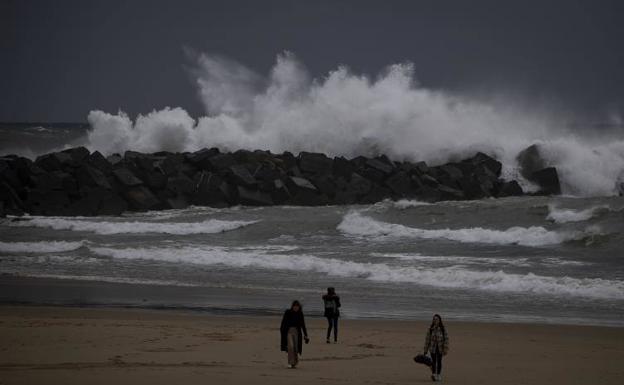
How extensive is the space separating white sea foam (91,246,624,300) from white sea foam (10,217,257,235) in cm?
281

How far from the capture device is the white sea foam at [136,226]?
69.3 feet

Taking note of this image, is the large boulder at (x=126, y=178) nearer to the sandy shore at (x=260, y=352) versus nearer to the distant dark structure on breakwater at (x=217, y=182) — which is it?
the distant dark structure on breakwater at (x=217, y=182)

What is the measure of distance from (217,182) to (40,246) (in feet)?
24.1

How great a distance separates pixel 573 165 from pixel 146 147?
15.9 meters

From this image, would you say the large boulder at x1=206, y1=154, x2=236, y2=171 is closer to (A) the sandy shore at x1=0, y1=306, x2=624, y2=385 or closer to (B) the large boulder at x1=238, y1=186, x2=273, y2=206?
(B) the large boulder at x1=238, y1=186, x2=273, y2=206

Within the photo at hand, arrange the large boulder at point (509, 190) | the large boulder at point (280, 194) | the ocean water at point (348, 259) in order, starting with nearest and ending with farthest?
1. the ocean water at point (348, 259)
2. the large boulder at point (280, 194)
3. the large boulder at point (509, 190)

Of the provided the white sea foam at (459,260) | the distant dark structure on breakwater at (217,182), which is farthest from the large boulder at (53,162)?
the white sea foam at (459,260)

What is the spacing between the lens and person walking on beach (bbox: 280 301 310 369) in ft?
26.3

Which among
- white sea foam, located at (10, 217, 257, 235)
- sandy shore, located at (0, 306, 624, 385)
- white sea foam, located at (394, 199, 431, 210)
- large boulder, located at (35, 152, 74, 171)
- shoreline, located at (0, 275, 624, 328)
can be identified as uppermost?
large boulder, located at (35, 152, 74, 171)

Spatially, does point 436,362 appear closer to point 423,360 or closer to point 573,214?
point 423,360

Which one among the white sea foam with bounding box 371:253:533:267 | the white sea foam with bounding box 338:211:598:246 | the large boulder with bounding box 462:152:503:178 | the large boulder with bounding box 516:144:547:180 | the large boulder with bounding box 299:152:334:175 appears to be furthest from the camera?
the large boulder with bounding box 516:144:547:180

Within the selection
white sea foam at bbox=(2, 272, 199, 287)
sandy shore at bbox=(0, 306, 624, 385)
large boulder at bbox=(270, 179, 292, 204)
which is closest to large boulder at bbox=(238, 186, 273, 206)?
large boulder at bbox=(270, 179, 292, 204)

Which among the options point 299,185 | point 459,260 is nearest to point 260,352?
point 459,260

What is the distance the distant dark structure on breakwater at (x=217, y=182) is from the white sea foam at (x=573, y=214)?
18.0 ft
